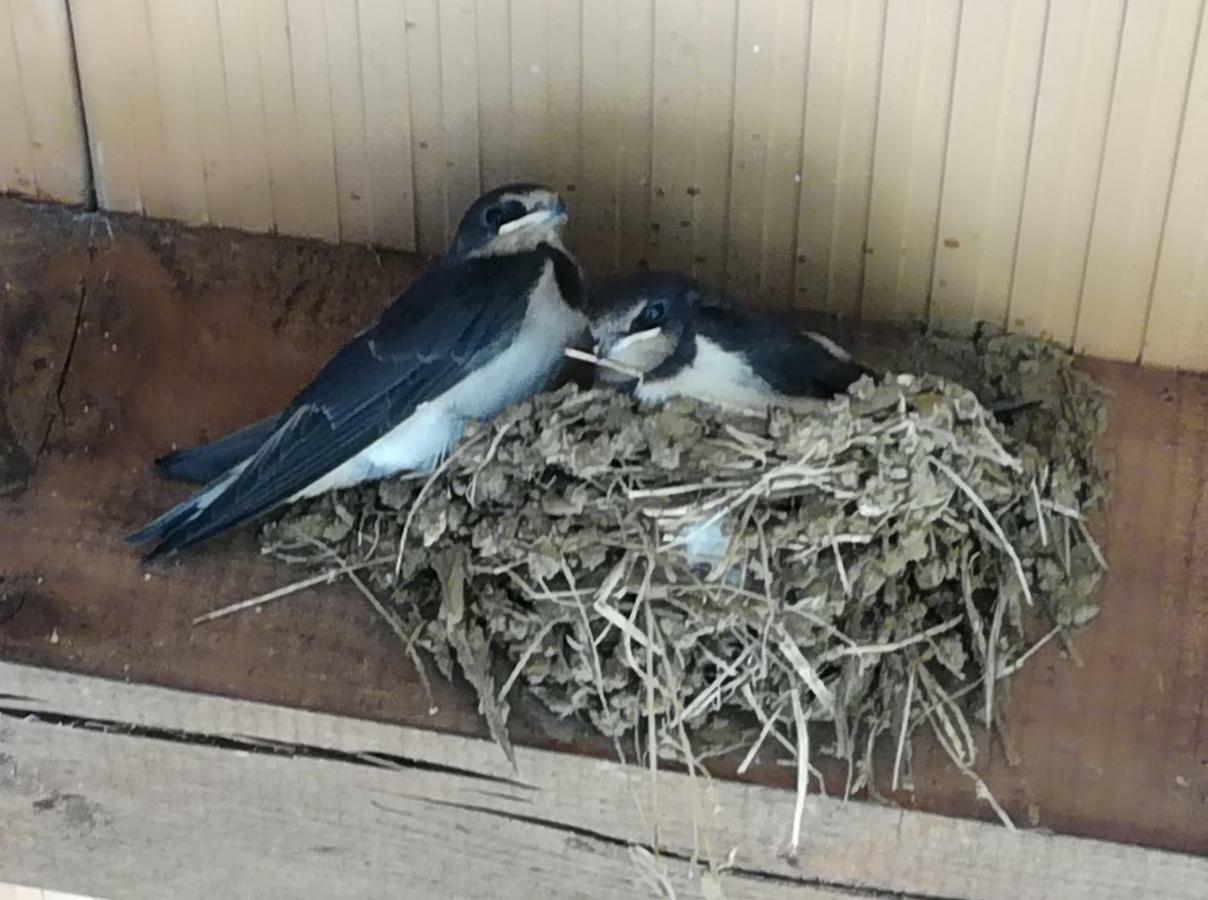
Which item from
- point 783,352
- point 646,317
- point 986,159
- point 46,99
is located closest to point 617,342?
point 646,317

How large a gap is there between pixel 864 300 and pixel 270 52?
0.58 meters

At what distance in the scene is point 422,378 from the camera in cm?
112

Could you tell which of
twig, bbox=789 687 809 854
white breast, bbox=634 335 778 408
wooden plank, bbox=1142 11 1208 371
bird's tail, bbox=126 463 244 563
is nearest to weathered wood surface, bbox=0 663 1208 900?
twig, bbox=789 687 809 854

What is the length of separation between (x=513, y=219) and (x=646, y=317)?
141 millimetres

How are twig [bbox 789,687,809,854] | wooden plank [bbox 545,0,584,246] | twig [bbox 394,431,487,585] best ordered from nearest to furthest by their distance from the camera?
twig [bbox 789,687,809,854]
twig [bbox 394,431,487,585]
wooden plank [bbox 545,0,584,246]

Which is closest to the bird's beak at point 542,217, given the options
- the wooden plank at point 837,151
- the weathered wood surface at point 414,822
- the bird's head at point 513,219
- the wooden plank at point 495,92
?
the bird's head at point 513,219

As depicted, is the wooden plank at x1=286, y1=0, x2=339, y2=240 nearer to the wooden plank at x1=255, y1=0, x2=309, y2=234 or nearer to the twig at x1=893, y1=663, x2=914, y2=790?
the wooden plank at x1=255, y1=0, x2=309, y2=234

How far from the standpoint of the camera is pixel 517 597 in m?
1.04

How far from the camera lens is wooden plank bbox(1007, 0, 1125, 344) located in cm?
109

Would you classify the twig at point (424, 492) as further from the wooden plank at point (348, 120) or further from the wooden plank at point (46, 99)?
the wooden plank at point (46, 99)

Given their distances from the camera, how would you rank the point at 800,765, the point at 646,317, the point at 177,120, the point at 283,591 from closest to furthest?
the point at 800,765 → the point at 283,591 → the point at 646,317 → the point at 177,120

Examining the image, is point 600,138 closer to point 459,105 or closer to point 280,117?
point 459,105

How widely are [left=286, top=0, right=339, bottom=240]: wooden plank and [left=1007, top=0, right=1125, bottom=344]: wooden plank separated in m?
0.62

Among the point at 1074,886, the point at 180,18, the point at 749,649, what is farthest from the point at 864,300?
the point at 180,18
